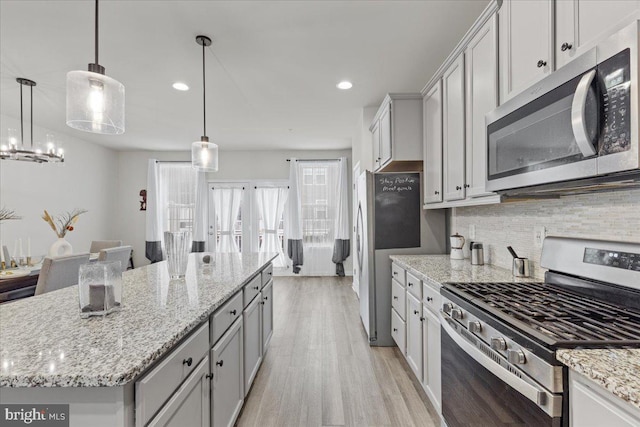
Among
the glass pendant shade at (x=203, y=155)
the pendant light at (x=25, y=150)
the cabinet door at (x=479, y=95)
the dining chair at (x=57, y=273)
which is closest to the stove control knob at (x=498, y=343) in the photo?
the cabinet door at (x=479, y=95)

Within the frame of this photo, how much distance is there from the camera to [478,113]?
1920mm

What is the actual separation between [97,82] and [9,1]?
137cm

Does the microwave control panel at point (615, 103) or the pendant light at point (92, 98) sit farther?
the pendant light at point (92, 98)

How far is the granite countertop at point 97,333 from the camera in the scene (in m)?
0.77

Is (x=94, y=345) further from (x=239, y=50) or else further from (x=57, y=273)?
(x=239, y=50)

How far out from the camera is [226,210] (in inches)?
259

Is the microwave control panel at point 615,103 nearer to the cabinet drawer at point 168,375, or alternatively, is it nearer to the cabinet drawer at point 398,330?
the cabinet drawer at point 168,375

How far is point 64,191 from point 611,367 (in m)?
6.81

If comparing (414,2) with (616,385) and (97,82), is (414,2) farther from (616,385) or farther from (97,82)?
(616,385)

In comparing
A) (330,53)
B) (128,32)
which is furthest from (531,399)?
(128,32)

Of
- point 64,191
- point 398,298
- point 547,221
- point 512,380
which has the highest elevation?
point 64,191

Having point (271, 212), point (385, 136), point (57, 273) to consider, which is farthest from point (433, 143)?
point (271, 212)

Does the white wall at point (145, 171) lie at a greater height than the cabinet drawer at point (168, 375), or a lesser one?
greater

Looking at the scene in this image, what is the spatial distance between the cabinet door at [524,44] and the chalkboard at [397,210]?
1379 millimetres
